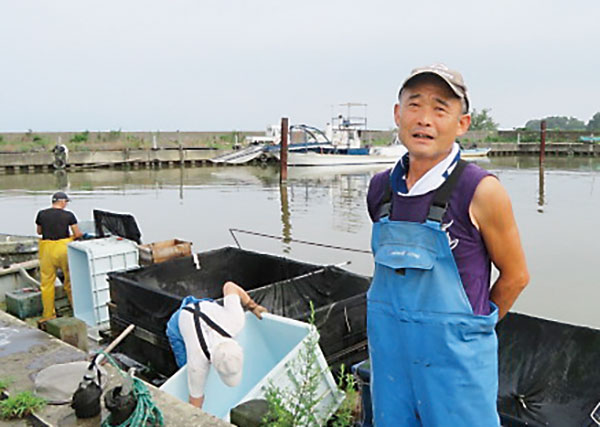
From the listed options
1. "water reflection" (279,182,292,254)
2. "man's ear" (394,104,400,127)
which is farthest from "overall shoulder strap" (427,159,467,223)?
"water reflection" (279,182,292,254)

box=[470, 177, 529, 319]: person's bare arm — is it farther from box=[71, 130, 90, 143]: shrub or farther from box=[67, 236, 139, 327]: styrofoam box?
box=[71, 130, 90, 143]: shrub

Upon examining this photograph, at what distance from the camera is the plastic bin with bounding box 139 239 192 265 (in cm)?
707

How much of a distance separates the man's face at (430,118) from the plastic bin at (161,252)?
18.5ft

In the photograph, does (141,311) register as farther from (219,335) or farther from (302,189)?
(302,189)

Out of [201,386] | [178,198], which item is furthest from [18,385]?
[178,198]

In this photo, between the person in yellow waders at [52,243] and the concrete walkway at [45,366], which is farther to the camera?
the person in yellow waders at [52,243]

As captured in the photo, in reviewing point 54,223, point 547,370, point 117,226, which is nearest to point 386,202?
point 547,370

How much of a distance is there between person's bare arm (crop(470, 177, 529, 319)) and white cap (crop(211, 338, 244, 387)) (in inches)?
88.1

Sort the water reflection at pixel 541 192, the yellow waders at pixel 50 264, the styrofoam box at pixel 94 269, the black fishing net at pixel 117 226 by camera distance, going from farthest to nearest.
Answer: the water reflection at pixel 541 192 < the black fishing net at pixel 117 226 < the yellow waders at pixel 50 264 < the styrofoam box at pixel 94 269

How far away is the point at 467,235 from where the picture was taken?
6.15ft

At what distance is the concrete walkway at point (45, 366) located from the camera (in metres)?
3.15

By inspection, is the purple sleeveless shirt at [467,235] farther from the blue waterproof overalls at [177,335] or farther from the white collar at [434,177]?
the blue waterproof overalls at [177,335]

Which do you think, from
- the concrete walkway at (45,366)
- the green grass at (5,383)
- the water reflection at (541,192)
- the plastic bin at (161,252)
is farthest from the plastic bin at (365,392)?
the water reflection at (541,192)

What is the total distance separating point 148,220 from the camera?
16922mm
